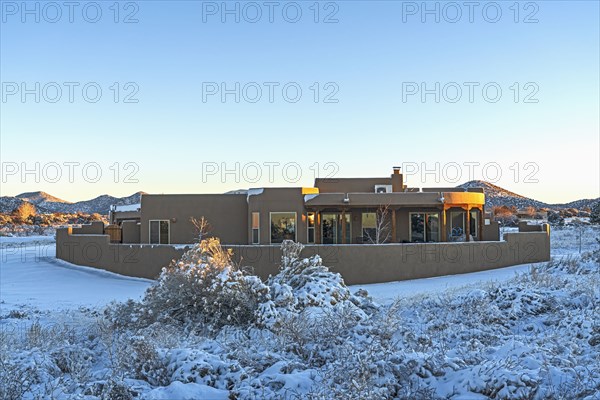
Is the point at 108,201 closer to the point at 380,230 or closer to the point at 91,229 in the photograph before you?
the point at 91,229

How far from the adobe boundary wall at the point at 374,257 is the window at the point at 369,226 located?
5.59 meters

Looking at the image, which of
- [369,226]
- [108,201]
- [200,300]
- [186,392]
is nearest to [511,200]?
[369,226]

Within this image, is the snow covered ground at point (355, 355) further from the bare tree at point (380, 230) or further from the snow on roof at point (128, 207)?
the snow on roof at point (128, 207)

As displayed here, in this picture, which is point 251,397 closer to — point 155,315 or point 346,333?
point 346,333

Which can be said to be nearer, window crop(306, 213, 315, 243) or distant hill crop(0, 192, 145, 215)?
window crop(306, 213, 315, 243)

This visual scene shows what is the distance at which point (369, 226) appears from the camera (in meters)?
25.2

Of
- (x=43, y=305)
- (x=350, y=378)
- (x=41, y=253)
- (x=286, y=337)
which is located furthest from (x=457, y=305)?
(x=41, y=253)

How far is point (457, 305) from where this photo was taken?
1129 centimetres

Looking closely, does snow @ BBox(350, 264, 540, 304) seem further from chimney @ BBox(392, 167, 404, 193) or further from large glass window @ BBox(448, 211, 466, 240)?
chimney @ BBox(392, 167, 404, 193)

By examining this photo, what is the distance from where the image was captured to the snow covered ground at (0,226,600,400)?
5.77 metres

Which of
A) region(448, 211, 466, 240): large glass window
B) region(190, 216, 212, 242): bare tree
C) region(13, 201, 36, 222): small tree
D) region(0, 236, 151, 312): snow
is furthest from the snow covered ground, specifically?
region(13, 201, 36, 222): small tree

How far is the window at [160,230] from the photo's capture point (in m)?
24.9

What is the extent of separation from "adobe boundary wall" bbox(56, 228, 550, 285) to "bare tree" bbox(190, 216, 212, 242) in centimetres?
392

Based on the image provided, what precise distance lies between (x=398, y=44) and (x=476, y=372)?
55.1ft
